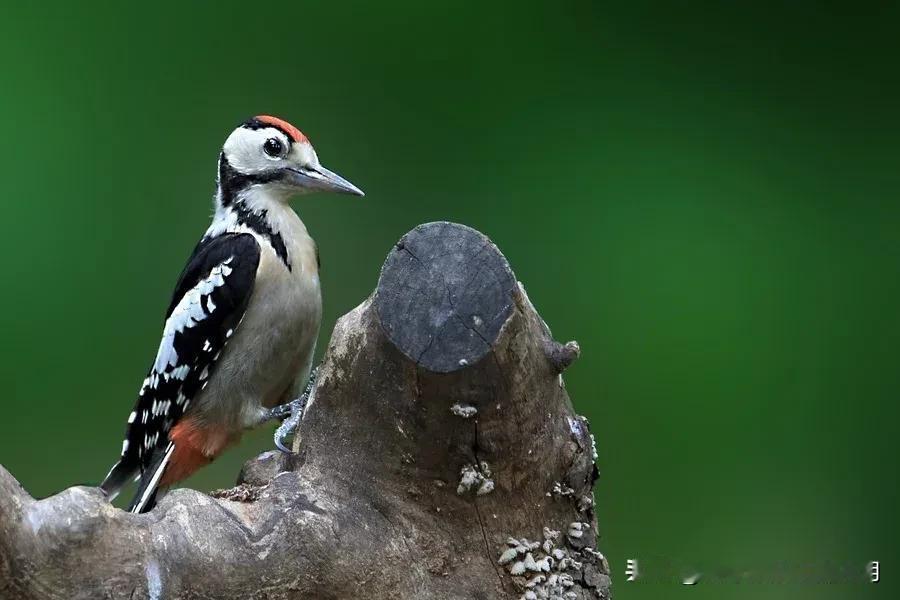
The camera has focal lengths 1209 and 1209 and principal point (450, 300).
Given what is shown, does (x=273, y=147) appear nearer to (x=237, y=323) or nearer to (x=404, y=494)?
(x=237, y=323)

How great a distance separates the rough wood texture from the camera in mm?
1240

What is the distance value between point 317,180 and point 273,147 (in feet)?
0.28

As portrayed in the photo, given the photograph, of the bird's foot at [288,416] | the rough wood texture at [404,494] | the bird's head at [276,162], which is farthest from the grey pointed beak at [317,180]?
the rough wood texture at [404,494]

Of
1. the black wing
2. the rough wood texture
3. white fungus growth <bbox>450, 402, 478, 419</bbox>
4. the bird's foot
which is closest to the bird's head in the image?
the black wing

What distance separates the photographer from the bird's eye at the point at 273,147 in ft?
6.24

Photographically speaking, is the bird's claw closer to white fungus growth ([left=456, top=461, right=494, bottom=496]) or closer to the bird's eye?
white fungus growth ([left=456, top=461, right=494, bottom=496])

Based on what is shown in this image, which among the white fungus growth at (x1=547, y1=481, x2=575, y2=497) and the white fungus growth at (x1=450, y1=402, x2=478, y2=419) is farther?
the white fungus growth at (x1=547, y1=481, x2=575, y2=497)

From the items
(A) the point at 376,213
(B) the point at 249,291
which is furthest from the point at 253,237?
(A) the point at 376,213

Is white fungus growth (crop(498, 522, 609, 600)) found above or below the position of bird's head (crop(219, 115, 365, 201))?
below

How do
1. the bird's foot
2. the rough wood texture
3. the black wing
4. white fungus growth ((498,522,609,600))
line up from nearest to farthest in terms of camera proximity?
the rough wood texture < white fungus growth ((498,522,609,600)) < the bird's foot < the black wing

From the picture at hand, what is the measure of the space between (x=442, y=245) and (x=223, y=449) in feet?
2.64

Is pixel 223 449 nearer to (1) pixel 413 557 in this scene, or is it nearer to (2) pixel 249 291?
(2) pixel 249 291

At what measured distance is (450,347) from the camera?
4.11ft

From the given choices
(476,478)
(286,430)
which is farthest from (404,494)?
(286,430)
